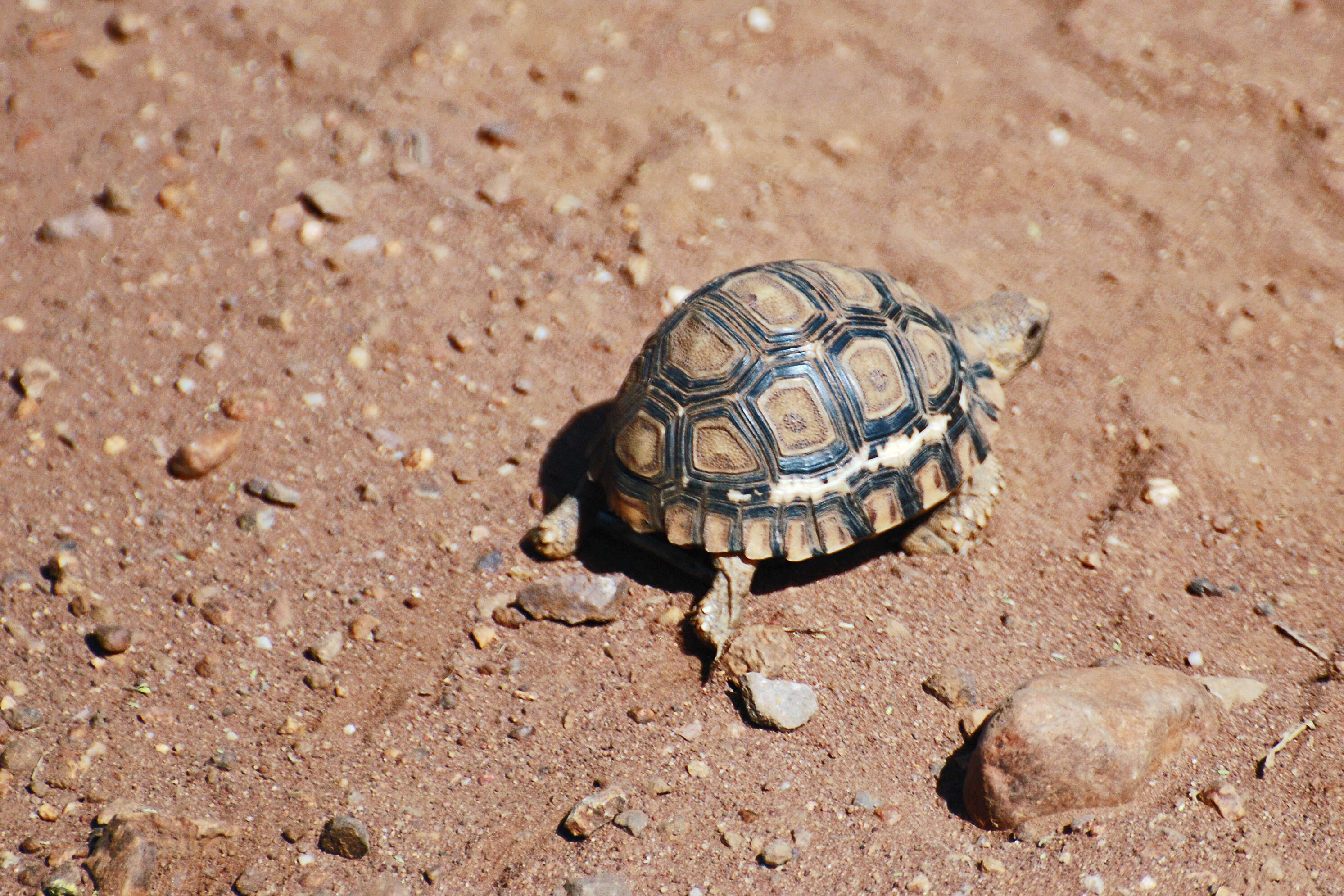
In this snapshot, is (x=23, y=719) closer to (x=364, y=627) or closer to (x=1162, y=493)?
(x=364, y=627)

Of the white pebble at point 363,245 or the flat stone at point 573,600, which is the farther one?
the white pebble at point 363,245

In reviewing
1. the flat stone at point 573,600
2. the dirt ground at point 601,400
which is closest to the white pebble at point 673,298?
the dirt ground at point 601,400

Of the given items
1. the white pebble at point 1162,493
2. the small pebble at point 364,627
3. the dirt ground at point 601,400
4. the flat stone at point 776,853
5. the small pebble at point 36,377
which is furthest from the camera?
the small pebble at point 36,377

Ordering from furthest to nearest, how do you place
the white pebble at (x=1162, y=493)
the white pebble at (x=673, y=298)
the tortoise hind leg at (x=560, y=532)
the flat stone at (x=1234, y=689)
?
1. the white pebble at (x=673, y=298)
2. the white pebble at (x=1162, y=493)
3. the tortoise hind leg at (x=560, y=532)
4. the flat stone at (x=1234, y=689)

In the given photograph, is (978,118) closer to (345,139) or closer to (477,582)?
(345,139)

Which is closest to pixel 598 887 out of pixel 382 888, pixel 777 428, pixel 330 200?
pixel 382 888

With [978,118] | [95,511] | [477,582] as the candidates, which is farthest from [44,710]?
[978,118]

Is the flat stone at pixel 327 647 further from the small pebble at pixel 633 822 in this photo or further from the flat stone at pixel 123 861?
the small pebble at pixel 633 822

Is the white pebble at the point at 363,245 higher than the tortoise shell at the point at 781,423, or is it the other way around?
the tortoise shell at the point at 781,423
